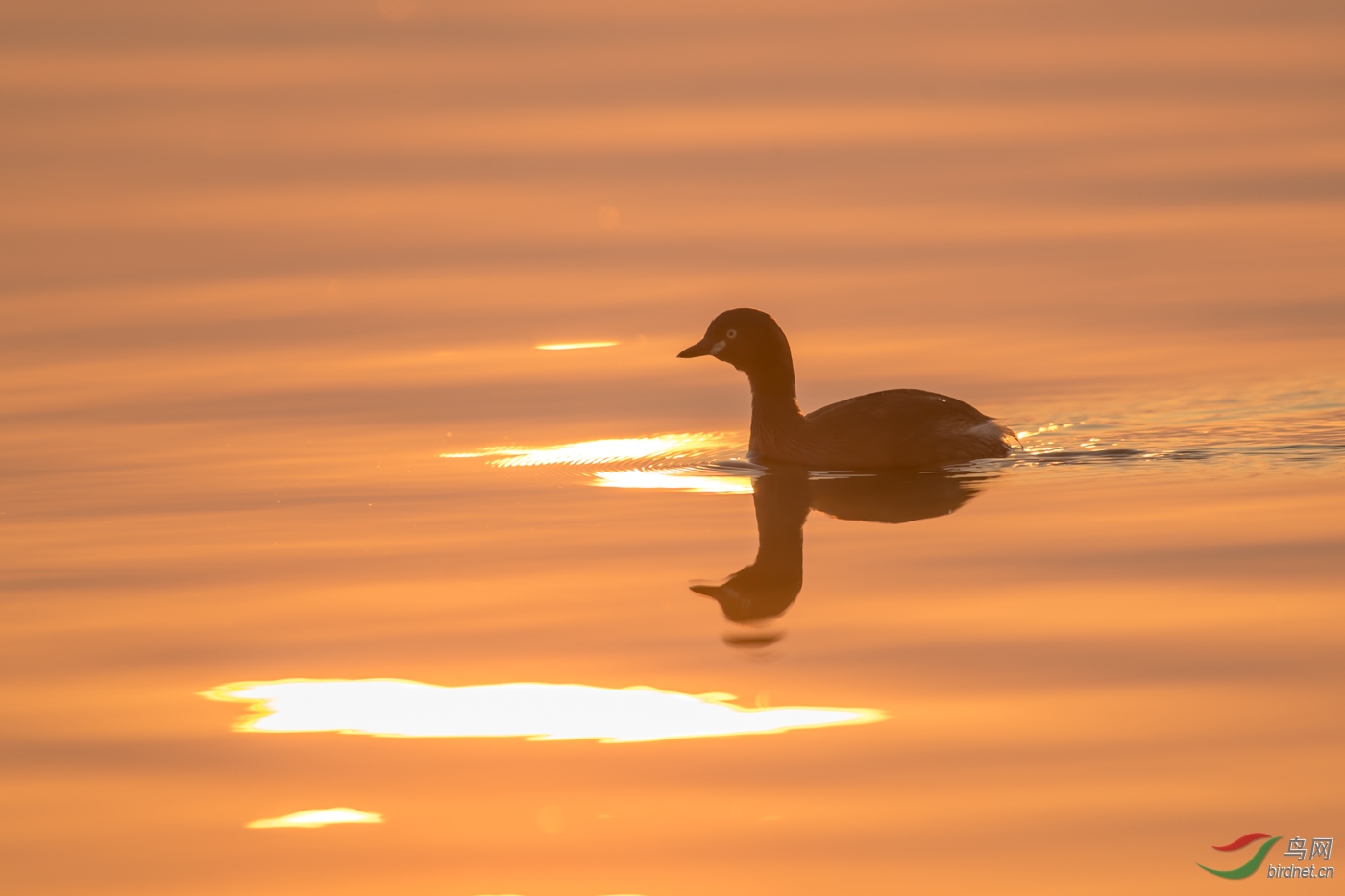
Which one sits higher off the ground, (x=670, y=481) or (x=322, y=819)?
(x=670, y=481)

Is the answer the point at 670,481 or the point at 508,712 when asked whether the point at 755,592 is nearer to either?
the point at 508,712

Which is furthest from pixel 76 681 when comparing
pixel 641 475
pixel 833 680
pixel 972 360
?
pixel 972 360

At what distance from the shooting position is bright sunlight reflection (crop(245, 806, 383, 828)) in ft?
18.9

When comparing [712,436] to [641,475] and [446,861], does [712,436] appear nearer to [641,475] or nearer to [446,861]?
[641,475]

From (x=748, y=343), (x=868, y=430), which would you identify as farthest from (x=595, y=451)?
(x=868, y=430)

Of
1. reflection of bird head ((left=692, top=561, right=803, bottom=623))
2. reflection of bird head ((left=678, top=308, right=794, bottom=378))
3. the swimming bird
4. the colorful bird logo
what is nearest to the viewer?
the colorful bird logo

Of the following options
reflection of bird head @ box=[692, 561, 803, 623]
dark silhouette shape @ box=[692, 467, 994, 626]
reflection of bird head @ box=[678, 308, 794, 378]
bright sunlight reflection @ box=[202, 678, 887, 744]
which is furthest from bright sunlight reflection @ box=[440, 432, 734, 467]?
bright sunlight reflection @ box=[202, 678, 887, 744]

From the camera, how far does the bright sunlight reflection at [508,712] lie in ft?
21.0

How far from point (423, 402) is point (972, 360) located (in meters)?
3.78

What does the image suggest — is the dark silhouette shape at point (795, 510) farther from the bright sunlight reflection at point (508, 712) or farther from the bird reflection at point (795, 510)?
the bright sunlight reflection at point (508, 712)

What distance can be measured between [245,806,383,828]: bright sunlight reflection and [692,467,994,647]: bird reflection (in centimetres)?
199
